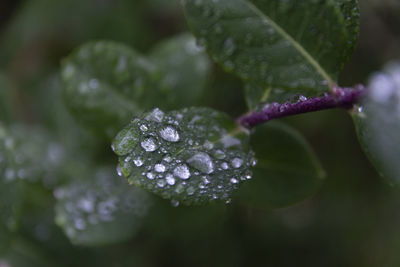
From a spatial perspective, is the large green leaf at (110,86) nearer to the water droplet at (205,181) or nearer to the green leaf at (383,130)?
the water droplet at (205,181)

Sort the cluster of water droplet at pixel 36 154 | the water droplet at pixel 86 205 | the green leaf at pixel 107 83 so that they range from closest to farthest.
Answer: the green leaf at pixel 107 83, the water droplet at pixel 86 205, the cluster of water droplet at pixel 36 154

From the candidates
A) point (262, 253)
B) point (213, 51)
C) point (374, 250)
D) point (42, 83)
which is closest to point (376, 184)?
point (374, 250)

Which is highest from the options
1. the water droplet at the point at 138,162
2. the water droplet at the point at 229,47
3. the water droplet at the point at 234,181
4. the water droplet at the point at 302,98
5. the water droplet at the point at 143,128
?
the water droplet at the point at 229,47

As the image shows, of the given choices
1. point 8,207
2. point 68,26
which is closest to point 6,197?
point 8,207

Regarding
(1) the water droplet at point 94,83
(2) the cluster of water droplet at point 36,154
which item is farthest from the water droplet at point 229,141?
(2) the cluster of water droplet at point 36,154

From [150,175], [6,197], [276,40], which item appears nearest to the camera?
[150,175]

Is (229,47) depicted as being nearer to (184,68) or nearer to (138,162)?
(138,162)

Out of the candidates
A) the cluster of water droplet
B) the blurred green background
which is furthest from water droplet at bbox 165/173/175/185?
the blurred green background

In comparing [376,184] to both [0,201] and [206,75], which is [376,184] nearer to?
[206,75]

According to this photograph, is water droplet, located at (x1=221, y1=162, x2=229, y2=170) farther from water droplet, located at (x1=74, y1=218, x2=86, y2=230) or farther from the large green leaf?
water droplet, located at (x1=74, y1=218, x2=86, y2=230)
